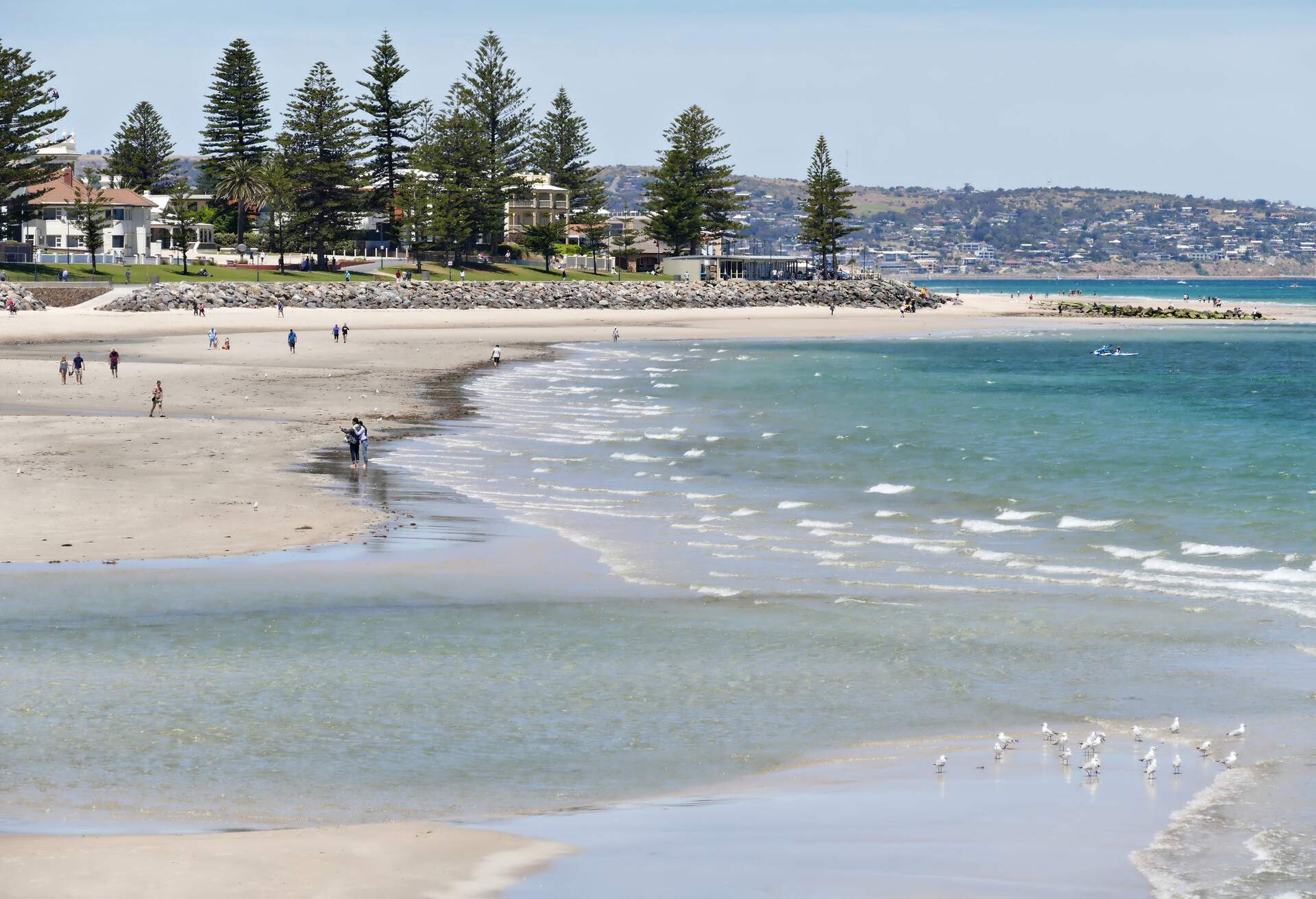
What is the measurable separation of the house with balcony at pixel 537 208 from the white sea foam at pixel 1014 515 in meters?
119

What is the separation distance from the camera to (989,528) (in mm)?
28344

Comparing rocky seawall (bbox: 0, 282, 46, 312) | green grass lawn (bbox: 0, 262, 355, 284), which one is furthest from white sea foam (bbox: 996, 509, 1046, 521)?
green grass lawn (bbox: 0, 262, 355, 284)

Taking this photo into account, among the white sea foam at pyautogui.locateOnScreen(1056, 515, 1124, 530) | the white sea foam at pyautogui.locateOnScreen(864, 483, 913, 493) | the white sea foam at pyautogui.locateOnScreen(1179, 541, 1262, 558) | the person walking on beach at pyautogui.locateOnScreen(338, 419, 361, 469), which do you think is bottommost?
the white sea foam at pyautogui.locateOnScreen(1179, 541, 1262, 558)

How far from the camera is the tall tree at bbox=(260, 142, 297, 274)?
118312 mm

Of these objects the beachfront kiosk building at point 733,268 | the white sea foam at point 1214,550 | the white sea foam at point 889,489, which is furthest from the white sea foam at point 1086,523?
the beachfront kiosk building at point 733,268

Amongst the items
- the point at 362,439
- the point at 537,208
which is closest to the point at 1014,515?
the point at 362,439

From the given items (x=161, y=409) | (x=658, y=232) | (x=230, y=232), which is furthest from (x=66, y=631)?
(x=658, y=232)

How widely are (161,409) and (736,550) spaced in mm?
23547

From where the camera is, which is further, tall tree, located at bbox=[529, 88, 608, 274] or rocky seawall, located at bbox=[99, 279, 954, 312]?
tall tree, located at bbox=[529, 88, 608, 274]

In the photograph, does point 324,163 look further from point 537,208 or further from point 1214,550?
point 1214,550

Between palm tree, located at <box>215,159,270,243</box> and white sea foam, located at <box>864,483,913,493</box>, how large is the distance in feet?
318

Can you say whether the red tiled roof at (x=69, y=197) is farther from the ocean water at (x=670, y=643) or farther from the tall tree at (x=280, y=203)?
the ocean water at (x=670, y=643)

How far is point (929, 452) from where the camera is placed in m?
40.4

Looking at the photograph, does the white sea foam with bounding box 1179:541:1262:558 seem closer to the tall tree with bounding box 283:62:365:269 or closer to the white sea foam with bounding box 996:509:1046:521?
the white sea foam with bounding box 996:509:1046:521
